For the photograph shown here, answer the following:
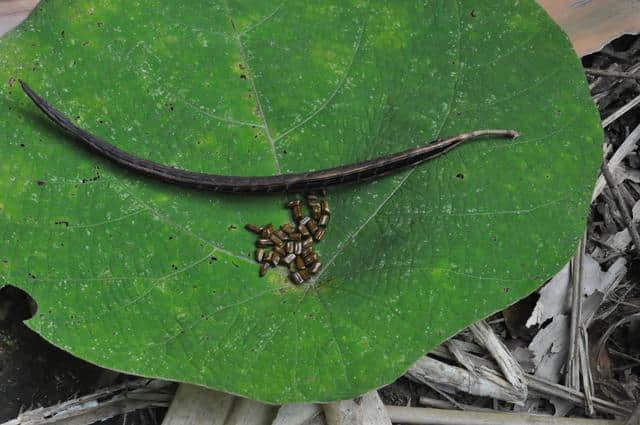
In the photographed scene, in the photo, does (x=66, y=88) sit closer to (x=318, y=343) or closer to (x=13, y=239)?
(x=13, y=239)

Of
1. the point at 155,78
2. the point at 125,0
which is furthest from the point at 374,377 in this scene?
the point at 125,0

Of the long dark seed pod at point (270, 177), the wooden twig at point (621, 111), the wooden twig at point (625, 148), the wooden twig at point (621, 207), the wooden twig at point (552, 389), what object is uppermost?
the long dark seed pod at point (270, 177)

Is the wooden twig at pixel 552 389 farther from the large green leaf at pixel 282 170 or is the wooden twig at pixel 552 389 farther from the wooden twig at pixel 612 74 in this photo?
the wooden twig at pixel 612 74

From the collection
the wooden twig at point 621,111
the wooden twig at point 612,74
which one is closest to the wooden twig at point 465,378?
the wooden twig at point 621,111

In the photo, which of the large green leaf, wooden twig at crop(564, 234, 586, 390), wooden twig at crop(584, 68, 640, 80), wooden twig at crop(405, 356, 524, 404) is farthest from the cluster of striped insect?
wooden twig at crop(584, 68, 640, 80)

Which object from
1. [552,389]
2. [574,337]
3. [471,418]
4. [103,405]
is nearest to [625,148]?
[574,337]

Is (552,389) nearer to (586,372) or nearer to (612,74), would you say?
(586,372)
